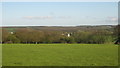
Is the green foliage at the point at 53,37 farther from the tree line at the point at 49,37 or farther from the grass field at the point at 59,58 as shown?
the grass field at the point at 59,58

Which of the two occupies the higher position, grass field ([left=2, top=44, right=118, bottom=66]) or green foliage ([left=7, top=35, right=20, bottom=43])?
grass field ([left=2, top=44, right=118, bottom=66])

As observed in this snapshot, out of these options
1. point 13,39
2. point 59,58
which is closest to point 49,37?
point 13,39

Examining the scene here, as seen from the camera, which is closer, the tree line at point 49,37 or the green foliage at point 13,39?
the green foliage at point 13,39

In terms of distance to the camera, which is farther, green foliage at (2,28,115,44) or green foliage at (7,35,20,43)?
green foliage at (2,28,115,44)

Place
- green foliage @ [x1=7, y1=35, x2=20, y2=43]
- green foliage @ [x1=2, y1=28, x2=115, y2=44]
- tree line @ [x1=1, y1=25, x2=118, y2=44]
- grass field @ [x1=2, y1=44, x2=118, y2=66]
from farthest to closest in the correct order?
1. green foliage @ [x1=2, y1=28, x2=115, y2=44]
2. tree line @ [x1=1, y1=25, x2=118, y2=44]
3. green foliage @ [x1=7, y1=35, x2=20, y2=43]
4. grass field @ [x1=2, y1=44, x2=118, y2=66]

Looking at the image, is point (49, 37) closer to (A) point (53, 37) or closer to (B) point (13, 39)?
(A) point (53, 37)

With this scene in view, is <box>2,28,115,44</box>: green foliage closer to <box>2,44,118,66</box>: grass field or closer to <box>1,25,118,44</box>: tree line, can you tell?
<box>1,25,118,44</box>: tree line

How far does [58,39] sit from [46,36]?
5.05 m

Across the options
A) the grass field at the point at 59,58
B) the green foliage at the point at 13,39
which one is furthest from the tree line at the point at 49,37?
the grass field at the point at 59,58

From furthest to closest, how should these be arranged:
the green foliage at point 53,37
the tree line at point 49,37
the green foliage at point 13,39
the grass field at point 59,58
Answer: the green foliage at point 53,37
the tree line at point 49,37
the green foliage at point 13,39
the grass field at point 59,58

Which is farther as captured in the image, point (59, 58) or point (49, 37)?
point (49, 37)

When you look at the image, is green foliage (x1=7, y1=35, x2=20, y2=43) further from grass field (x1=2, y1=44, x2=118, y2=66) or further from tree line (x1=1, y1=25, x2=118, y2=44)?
grass field (x1=2, y1=44, x2=118, y2=66)

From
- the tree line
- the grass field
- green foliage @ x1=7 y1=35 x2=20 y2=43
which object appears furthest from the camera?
the tree line

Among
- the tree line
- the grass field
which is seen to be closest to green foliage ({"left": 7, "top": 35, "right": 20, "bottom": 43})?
the tree line
